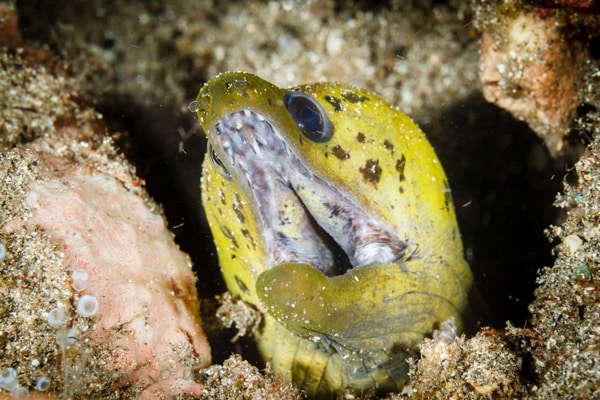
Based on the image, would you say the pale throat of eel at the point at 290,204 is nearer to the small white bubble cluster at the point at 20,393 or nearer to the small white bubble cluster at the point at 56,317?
the small white bubble cluster at the point at 56,317

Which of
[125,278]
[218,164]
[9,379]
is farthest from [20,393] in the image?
[218,164]

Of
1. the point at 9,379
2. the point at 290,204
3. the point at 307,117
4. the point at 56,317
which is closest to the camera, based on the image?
the point at 9,379

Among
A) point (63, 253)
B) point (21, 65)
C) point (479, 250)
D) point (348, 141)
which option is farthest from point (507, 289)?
point (21, 65)

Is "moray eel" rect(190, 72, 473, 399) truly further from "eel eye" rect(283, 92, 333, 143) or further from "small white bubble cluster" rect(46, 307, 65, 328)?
"small white bubble cluster" rect(46, 307, 65, 328)

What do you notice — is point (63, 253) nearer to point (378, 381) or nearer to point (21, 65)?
point (378, 381)

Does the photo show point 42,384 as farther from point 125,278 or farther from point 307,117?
point 307,117

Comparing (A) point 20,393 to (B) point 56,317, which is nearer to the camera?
(A) point 20,393

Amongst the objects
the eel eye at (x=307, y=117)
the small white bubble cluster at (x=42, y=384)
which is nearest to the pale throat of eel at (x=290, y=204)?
the eel eye at (x=307, y=117)
